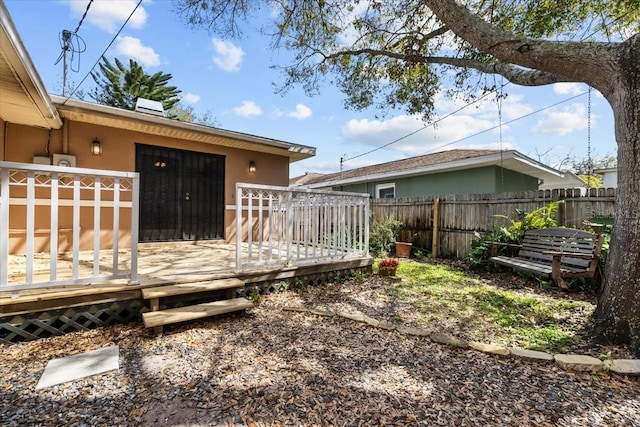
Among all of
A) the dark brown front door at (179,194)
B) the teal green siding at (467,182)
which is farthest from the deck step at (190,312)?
the teal green siding at (467,182)

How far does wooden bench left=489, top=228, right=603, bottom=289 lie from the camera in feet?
13.2

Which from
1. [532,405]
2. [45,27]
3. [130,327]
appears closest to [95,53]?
[45,27]

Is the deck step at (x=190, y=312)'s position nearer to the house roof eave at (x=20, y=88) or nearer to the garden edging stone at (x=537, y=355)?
the garden edging stone at (x=537, y=355)

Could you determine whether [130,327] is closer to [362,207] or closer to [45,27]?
[362,207]

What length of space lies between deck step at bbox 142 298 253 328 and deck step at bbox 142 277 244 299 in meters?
0.15

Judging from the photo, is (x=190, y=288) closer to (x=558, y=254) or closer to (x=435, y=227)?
(x=558, y=254)

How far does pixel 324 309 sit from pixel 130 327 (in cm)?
196

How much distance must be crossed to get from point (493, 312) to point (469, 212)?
374 centimetres

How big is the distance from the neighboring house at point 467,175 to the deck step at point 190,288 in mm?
7336

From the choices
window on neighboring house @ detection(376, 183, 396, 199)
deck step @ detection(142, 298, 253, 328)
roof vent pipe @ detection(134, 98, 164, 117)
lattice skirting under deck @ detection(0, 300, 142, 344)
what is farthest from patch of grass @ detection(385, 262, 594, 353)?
window on neighboring house @ detection(376, 183, 396, 199)

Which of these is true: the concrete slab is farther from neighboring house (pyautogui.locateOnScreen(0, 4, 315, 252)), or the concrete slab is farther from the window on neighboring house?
the window on neighboring house

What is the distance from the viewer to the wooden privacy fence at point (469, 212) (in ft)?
16.2

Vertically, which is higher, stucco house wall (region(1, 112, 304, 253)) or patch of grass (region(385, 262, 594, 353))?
stucco house wall (region(1, 112, 304, 253))

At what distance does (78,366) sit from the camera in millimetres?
2082
